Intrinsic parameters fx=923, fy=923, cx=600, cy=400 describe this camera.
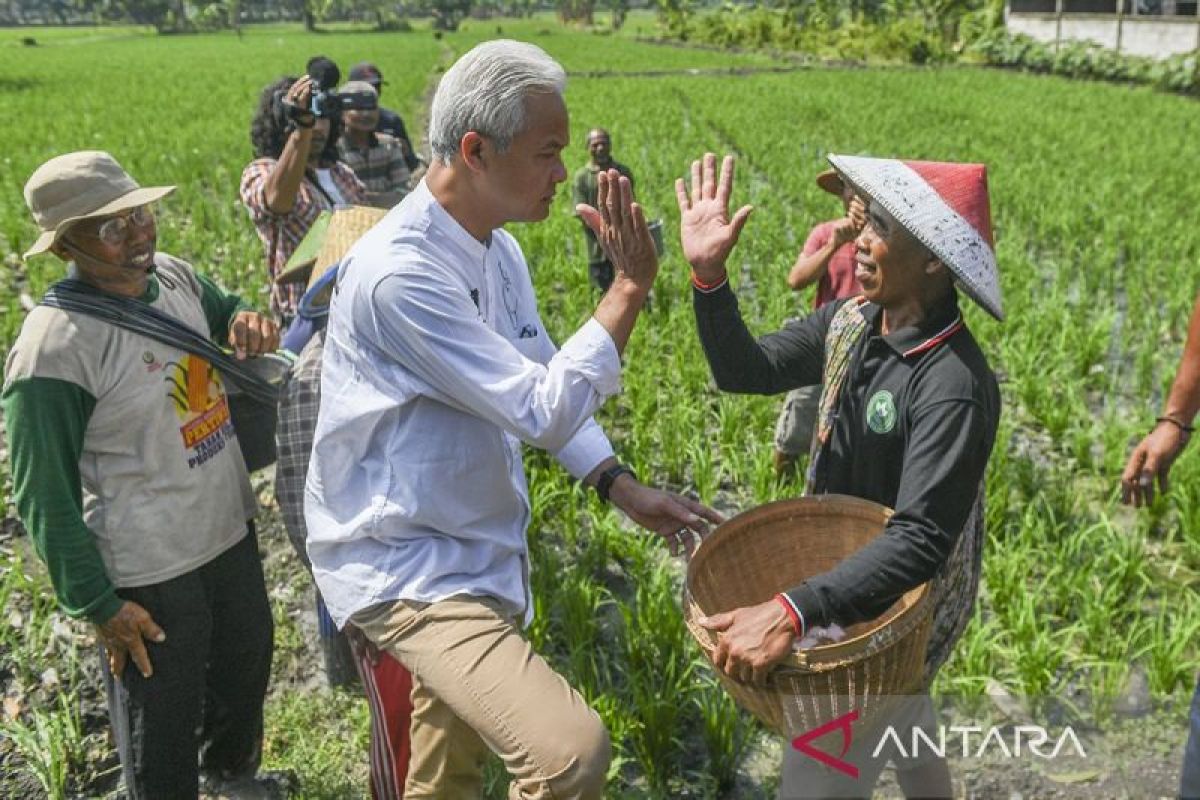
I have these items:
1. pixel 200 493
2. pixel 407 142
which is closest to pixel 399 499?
pixel 200 493

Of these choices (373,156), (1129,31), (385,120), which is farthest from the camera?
(1129,31)

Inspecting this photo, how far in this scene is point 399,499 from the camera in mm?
1537

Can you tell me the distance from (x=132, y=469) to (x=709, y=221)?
129cm

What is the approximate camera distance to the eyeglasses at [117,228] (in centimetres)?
187

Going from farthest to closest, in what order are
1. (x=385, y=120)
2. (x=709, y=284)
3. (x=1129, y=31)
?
(x=1129, y=31) < (x=385, y=120) < (x=709, y=284)

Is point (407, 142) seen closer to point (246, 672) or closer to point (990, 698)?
point (246, 672)

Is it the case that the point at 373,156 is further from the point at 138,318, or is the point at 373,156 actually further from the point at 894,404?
the point at 894,404

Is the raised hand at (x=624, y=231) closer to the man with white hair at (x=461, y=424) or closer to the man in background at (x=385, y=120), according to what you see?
the man with white hair at (x=461, y=424)

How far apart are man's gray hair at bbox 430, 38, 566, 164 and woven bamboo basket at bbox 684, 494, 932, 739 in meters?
0.79

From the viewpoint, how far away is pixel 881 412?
163cm

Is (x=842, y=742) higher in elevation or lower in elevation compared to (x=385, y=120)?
lower

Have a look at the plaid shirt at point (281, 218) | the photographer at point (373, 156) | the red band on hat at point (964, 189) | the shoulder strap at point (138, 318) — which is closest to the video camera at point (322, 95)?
the plaid shirt at point (281, 218)

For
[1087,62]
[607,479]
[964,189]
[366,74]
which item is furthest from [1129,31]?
[607,479]

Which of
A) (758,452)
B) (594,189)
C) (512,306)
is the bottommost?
(758,452)
